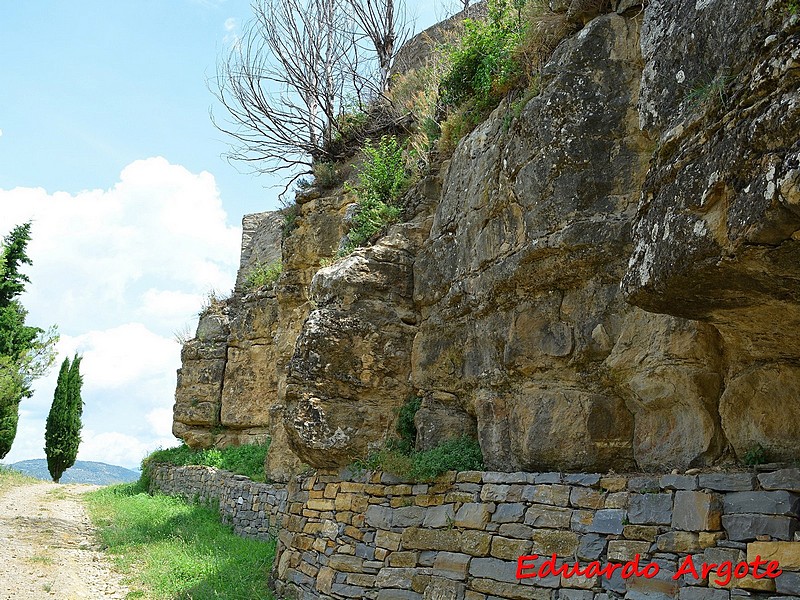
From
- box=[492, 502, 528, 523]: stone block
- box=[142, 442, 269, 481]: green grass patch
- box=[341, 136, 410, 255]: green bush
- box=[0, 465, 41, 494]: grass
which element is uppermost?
box=[341, 136, 410, 255]: green bush

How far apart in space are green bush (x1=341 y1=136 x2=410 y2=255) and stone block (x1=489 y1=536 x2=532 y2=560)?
4.63 m

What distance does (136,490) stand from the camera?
2056 centimetres

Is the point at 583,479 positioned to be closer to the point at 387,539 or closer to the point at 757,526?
the point at 757,526

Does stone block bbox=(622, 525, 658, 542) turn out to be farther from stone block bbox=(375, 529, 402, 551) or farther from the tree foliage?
the tree foliage

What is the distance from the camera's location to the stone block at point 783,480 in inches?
164

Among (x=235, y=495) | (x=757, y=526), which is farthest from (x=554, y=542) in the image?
(x=235, y=495)

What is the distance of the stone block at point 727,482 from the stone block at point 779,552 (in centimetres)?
35

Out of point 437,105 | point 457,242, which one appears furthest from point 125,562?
point 437,105

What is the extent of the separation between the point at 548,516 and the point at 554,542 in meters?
0.20

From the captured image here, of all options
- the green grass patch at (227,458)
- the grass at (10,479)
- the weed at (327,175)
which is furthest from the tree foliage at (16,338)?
the weed at (327,175)

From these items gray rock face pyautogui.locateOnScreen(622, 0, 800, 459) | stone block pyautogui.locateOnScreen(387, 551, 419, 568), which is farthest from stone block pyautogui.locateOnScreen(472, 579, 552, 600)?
gray rock face pyautogui.locateOnScreen(622, 0, 800, 459)

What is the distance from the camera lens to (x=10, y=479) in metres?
23.5

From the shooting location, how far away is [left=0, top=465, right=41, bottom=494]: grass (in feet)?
70.8

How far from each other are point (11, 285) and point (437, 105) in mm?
20533
